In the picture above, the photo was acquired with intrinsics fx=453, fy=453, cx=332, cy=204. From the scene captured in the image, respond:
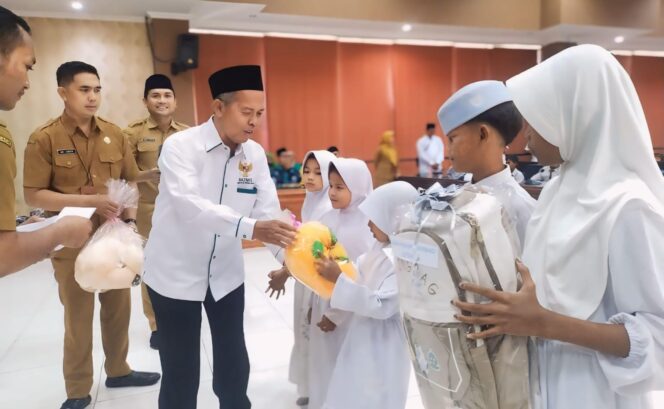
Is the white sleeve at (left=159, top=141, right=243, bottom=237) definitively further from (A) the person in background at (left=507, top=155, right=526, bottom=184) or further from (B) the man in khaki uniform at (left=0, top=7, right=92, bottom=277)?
(A) the person in background at (left=507, top=155, right=526, bottom=184)

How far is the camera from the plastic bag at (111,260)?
196 centimetres

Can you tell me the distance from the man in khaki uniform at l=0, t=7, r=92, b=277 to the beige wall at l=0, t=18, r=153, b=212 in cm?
610

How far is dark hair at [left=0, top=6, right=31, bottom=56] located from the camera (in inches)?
42.9

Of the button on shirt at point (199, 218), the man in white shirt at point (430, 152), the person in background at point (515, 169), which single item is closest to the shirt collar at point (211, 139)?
the button on shirt at point (199, 218)

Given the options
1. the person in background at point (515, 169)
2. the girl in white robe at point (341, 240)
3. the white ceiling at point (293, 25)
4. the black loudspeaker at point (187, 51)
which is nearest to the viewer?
the girl in white robe at point (341, 240)

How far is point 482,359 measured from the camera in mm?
806

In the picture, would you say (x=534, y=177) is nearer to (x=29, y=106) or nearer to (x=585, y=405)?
(x=585, y=405)

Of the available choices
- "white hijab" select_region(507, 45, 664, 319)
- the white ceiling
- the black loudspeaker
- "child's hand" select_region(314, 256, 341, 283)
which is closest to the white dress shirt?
the white ceiling

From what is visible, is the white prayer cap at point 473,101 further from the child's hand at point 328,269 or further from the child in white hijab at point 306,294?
the child in white hijab at point 306,294

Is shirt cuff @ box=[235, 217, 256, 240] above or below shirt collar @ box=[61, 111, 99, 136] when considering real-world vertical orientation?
below

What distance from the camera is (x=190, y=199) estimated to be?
5.36 ft

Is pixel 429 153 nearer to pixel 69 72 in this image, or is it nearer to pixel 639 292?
pixel 69 72

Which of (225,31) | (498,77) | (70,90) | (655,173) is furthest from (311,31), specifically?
(655,173)

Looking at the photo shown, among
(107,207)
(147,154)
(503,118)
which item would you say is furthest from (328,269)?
(147,154)
